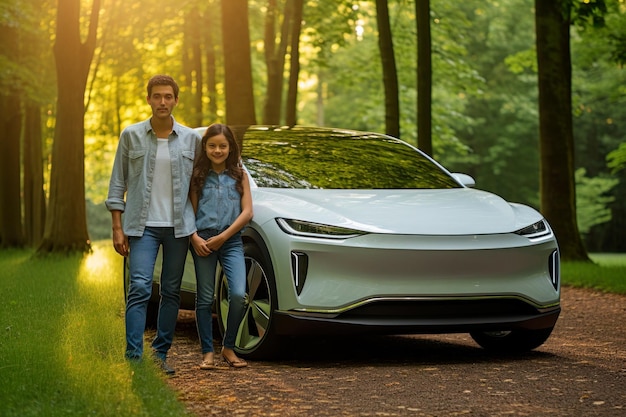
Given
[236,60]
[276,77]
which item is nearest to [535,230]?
[236,60]

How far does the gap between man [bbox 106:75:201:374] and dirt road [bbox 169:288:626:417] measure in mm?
573

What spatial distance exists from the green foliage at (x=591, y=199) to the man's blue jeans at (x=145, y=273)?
157ft

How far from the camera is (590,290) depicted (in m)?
14.3

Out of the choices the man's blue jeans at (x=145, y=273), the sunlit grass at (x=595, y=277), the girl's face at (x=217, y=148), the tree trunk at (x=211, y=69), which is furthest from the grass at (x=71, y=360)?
the tree trunk at (x=211, y=69)

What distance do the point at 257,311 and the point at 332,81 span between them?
3012cm

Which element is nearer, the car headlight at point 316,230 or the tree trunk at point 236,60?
the car headlight at point 316,230

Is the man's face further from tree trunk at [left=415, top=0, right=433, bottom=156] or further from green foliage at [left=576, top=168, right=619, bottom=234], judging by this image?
green foliage at [left=576, top=168, right=619, bottom=234]

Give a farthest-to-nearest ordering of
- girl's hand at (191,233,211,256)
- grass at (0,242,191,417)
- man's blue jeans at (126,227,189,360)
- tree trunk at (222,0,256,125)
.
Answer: tree trunk at (222,0,256,125) < girl's hand at (191,233,211,256) < man's blue jeans at (126,227,189,360) < grass at (0,242,191,417)

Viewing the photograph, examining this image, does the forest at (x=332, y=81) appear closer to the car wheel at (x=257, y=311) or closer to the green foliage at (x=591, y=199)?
the green foliage at (x=591, y=199)

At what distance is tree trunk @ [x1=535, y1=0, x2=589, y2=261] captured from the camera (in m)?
18.6

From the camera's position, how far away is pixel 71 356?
7.01 m

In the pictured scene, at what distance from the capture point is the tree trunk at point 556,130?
1856 centimetres

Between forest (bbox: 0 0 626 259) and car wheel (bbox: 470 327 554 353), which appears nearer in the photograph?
car wheel (bbox: 470 327 554 353)

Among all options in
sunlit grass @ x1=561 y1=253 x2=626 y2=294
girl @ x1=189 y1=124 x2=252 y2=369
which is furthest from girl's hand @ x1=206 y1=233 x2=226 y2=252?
sunlit grass @ x1=561 y1=253 x2=626 y2=294
